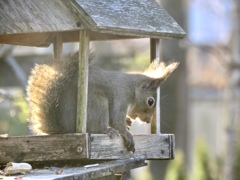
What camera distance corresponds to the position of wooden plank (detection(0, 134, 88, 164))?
396 cm

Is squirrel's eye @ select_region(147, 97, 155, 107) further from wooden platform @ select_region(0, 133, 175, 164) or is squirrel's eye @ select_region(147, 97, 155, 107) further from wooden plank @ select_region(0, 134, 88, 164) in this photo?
wooden plank @ select_region(0, 134, 88, 164)

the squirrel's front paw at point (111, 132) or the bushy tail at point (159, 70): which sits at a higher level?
the bushy tail at point (159, 70)

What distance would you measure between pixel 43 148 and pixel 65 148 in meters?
0.14

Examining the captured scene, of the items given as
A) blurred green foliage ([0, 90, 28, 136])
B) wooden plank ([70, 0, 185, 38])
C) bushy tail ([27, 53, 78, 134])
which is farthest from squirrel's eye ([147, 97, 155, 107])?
blurred green foliage ([0, 90, 28, 136])

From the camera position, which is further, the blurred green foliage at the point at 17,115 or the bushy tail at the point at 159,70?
the blurred green foliage at the point at 17,115

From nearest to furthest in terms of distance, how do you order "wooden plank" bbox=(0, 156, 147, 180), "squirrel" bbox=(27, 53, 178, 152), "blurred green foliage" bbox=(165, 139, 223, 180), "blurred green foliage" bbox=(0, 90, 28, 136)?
"wooden plank" bbox=(0, 156, 147, 180)
"squirrel" bbox=(27, 53, 178, 152)
"blurred green foliage" bbox=(0, 90, 28, 136)
"blurred green foliage" bbox=(165, 139, 223, 180)

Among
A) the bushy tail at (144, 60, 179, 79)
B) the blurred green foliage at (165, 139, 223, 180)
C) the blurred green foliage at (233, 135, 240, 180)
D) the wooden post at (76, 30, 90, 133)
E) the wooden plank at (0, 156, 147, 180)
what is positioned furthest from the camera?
the blurred green foliage at (233, 135, 240, 180)

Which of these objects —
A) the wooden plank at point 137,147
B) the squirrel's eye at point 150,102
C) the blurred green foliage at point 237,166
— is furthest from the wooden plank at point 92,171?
the blurred green foliage at point 237,166

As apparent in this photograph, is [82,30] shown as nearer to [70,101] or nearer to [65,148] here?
[70,101]

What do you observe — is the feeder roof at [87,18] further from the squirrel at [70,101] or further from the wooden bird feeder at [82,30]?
the squirrel at [70,101]

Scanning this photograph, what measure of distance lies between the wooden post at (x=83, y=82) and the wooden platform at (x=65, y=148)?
0.35ft

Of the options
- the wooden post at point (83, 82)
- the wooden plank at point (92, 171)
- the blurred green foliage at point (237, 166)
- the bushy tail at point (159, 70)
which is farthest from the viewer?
the blurred green foliage at point (237, 166)

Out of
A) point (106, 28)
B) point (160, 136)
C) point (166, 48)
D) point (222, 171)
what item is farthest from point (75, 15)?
point (166, 48)

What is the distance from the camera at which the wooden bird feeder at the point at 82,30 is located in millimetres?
3998
